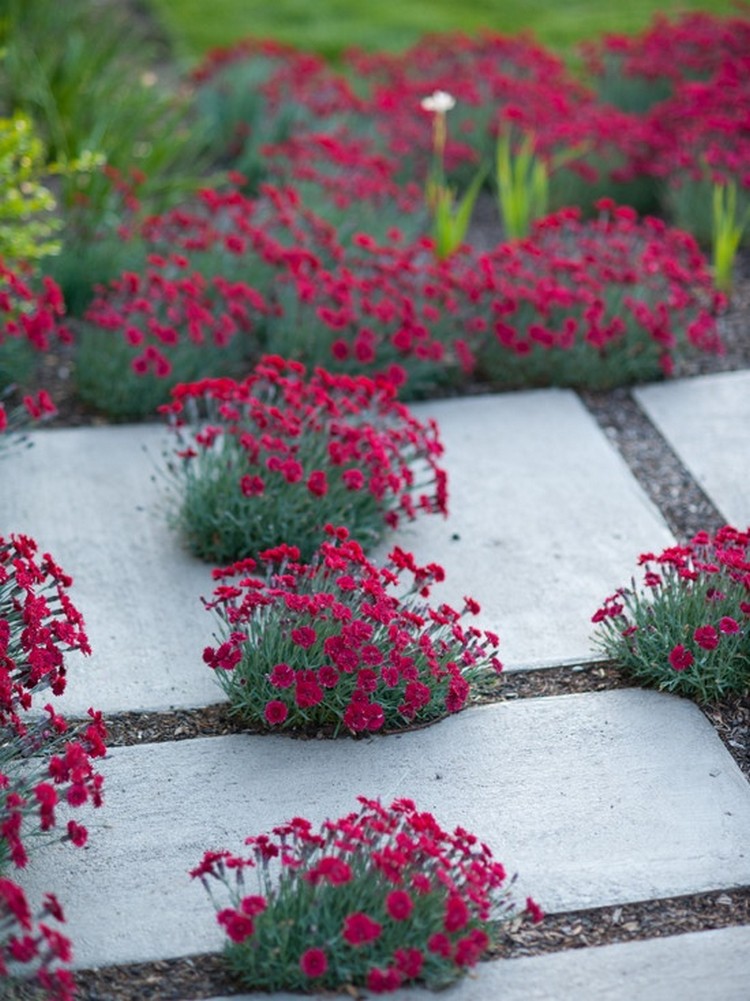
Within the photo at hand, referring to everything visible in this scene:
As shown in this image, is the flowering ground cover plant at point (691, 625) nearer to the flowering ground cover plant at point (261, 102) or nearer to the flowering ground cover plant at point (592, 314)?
the flowering ground cover plant at point (592, 314)

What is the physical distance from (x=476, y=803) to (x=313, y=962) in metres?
0.70

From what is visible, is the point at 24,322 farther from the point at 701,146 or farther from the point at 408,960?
the point at 701,146

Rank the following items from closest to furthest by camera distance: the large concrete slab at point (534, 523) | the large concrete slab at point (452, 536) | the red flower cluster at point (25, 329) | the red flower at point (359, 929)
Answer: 1. the red flower at point (359, 929)
2. the large concrete slab at point (452, 536)
3. the large concrete slab at point (534, 523)
4. the red flower cluster at point (25, 329)

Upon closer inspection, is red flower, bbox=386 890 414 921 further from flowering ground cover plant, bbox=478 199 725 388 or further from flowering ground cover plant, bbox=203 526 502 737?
flowering ground cover plant, bbox=478 199 725 388

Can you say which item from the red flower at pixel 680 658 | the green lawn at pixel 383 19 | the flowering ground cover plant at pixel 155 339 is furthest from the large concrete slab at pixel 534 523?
the green lawn at pixel 383 19

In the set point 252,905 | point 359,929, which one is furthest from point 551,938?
point 252,905

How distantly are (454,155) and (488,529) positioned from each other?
2.97 m

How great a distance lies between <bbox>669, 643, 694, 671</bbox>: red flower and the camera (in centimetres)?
327

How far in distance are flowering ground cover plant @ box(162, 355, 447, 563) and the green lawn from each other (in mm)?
5304

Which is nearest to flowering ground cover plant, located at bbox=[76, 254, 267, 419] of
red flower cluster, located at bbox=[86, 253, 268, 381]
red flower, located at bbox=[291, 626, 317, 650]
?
red flower cluster, located at bbox=[86, 253, 268, 381]

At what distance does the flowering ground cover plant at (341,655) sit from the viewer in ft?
10.2

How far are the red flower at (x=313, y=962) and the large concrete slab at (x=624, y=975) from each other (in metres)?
0.12

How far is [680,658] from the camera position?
3.27m

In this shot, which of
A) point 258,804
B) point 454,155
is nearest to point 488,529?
point 258,804
